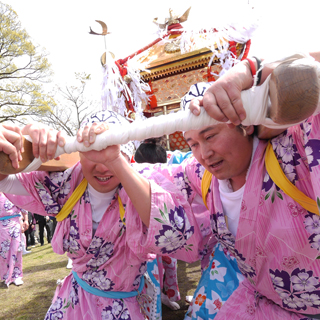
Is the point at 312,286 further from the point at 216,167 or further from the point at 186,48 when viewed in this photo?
the point at 186,48

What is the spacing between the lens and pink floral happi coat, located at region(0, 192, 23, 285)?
5227 millimetres

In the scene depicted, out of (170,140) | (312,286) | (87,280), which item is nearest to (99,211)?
(87,280)

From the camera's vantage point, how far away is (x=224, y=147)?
54.4 inches

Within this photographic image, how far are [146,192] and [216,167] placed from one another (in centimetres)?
39

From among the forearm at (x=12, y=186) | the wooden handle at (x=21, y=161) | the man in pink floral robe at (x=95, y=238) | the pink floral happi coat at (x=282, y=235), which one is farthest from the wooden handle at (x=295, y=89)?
the forearm at (x=12, y=186)

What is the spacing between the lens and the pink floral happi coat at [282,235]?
1189 mm

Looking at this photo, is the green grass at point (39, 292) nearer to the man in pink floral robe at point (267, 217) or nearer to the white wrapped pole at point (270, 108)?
the man in pink floral robe at point (267, 217)

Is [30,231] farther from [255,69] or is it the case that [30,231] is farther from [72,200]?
[255,69]

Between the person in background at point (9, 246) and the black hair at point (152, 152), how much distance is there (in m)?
3.26

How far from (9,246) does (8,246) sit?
0.06 ft

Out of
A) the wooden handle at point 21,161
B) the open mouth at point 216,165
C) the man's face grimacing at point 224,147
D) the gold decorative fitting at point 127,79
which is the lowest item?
the open mouth at point 216,165

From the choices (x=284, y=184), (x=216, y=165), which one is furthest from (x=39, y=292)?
(x=284, y=184)

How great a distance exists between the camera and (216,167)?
1.43m

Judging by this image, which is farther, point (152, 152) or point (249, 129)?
point (152, 152)
